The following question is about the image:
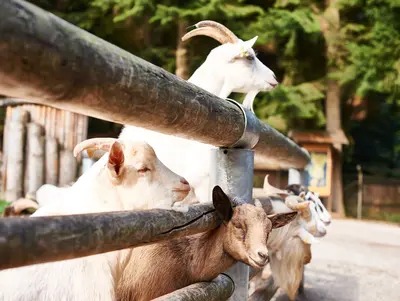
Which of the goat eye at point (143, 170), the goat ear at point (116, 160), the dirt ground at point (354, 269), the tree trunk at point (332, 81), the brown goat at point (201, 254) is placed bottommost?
the dirt ground at point (354, 269)

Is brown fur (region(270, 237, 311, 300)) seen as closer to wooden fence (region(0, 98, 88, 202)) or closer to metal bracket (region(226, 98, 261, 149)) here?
metal bracket (region(226, 98, 261, 149))

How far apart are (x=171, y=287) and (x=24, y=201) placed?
161 inches

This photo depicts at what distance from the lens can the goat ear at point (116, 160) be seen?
1573 mm

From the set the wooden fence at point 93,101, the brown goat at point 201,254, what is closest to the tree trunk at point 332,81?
the brown goat at point 201,254

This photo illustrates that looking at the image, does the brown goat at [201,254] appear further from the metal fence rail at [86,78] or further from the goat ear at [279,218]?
the metal fence rail at [86,78]

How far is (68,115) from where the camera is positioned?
8.10 m

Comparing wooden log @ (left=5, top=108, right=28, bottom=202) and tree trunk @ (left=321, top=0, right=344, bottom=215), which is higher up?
tree trunk @ (left=321, top=0, right=344, bottom=215)

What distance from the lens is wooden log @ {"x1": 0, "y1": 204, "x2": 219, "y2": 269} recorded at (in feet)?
2.74

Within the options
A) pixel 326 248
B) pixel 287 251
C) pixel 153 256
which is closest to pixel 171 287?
pixel 153 256

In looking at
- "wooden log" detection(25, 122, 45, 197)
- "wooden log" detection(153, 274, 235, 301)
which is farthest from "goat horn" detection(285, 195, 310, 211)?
"wooden log" detection(25, 122, 45, 197)

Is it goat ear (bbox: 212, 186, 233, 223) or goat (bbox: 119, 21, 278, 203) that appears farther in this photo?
goat (bbox: 119, 21, 278, 203)

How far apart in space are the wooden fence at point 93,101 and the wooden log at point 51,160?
681cm

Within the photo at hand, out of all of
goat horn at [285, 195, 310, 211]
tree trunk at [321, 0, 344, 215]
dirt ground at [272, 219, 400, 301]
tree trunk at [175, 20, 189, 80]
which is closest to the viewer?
goat horn at [285, 195, 310, 211]

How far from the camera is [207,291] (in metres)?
1.61
